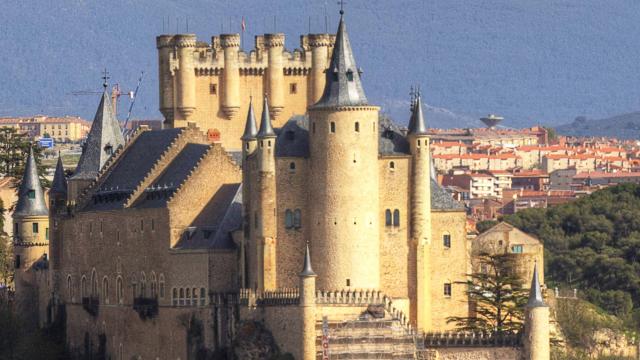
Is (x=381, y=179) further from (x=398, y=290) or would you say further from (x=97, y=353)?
(x=97, y=353)

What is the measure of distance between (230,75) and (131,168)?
267 inches

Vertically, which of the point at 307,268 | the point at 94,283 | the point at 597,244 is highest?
the point at 597,244

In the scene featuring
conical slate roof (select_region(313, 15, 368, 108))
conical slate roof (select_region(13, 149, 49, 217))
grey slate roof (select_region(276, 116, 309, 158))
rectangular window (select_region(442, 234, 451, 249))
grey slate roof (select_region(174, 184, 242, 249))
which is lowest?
rectangular window (select_region(442, 234, 451, 249))

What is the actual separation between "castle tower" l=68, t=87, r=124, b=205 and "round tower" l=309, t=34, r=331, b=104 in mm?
8456

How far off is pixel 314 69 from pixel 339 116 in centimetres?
1868

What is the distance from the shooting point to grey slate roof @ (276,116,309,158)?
96.1 meters

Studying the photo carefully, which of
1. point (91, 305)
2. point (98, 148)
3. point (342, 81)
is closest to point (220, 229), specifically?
point (342, 81)

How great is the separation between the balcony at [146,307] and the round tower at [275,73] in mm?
12760

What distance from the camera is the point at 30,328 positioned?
113812 millimetres

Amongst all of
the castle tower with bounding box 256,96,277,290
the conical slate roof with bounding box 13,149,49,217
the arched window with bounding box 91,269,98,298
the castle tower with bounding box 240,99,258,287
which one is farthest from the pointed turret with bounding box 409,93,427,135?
the conical slate roof with bounding box 13,149,49,217

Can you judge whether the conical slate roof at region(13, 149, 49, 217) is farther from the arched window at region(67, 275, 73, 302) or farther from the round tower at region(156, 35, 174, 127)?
the round tower at region(156, 35, 174, 127)

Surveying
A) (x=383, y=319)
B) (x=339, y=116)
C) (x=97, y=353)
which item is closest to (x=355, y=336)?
(x=383, y=319)

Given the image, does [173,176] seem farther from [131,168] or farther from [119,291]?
[119,291]

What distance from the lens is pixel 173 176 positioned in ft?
342
